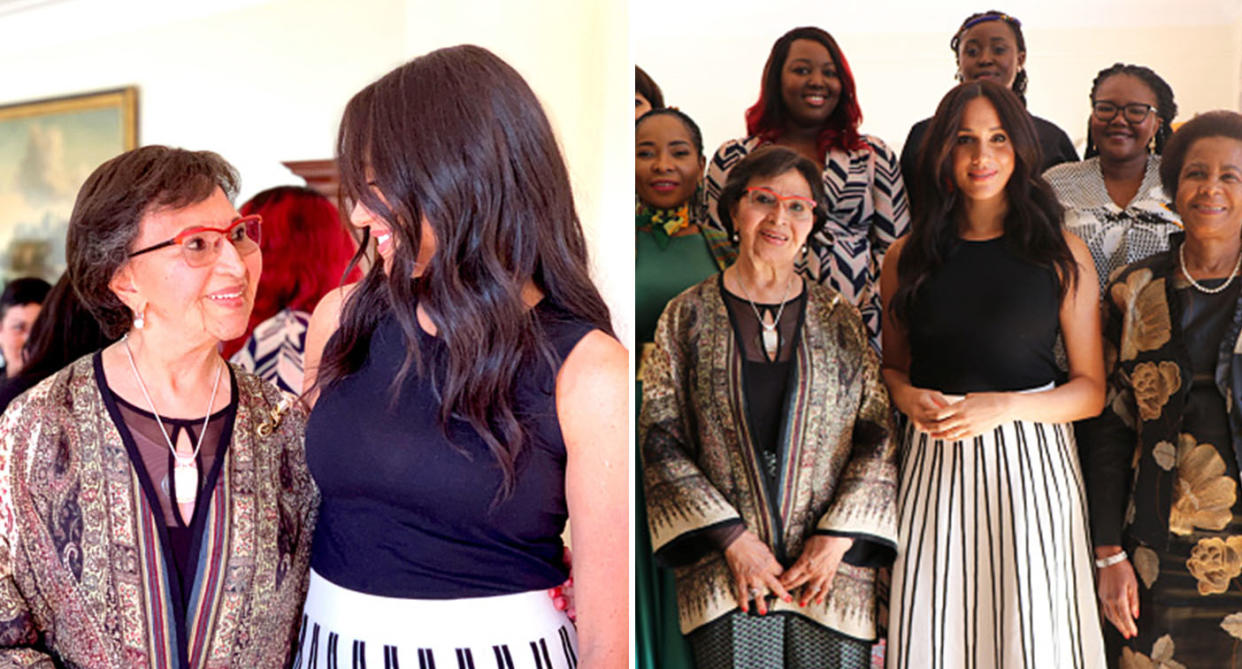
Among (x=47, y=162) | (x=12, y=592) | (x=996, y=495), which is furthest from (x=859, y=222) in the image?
(x=47, y=162)

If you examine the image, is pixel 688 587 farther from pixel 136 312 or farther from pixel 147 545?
pixel 136 312

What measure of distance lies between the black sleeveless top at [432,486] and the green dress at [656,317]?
30 cm

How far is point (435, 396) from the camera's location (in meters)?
1.17

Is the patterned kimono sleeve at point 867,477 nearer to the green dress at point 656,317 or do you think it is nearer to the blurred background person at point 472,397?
the green dress at point 656,317

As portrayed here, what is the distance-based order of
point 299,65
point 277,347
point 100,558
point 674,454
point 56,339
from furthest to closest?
point 277,347 → point 299,65 → point 56,339 → point 674,454 → point 100,558

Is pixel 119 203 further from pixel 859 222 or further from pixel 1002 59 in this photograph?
pixel 1002 59

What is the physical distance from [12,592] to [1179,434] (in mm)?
1505

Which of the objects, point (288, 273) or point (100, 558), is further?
point (288, 273)

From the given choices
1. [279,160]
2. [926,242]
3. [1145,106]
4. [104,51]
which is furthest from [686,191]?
[104,51]

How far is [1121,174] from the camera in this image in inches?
50.8

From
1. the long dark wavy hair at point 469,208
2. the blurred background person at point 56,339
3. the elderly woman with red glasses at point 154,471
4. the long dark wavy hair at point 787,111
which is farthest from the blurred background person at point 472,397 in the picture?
the blurred background person at point 56,339

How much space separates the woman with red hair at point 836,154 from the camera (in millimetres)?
1366

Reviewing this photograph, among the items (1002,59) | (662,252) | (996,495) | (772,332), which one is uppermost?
(1002,59)

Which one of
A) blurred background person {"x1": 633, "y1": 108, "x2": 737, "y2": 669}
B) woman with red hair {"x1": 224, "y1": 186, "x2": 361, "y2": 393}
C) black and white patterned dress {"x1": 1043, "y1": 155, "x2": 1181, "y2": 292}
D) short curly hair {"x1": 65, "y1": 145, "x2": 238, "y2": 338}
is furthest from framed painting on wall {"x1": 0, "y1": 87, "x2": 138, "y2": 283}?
black and white patterned dress {"x1": 1043, "y1": 155, "x2": 1181, "y2": 292}
